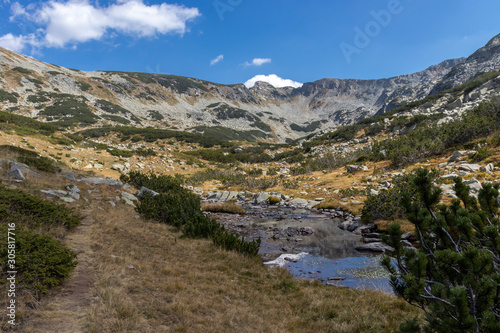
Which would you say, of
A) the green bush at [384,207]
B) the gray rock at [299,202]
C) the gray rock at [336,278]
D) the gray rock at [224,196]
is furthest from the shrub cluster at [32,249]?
the gray rock at [224,196]

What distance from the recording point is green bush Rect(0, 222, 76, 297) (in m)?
4.20

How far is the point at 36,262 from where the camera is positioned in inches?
183

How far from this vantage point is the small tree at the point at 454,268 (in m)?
2.08

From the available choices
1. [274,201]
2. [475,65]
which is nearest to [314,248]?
[274,201]

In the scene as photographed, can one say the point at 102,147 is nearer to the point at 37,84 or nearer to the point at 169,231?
the point at 169,231

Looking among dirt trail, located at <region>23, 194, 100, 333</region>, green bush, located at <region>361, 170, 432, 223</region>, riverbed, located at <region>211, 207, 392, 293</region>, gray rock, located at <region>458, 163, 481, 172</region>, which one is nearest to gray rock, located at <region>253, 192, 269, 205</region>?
riverbed, located at <region>211, 207, 392, 293</region>

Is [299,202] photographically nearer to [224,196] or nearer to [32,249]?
[224,196]

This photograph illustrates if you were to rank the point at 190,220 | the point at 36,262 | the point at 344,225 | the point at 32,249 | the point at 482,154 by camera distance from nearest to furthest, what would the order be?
the point at 36,262 < the point at 32,249 < the point at 190,220 < the point at 344,225 < the point at 482,154

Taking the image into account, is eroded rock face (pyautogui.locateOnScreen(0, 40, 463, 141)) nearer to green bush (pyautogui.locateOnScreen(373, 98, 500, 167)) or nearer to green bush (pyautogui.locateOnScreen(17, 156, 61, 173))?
green bush (pyautogui.locateOnScreen(17, 156, 61, 173))

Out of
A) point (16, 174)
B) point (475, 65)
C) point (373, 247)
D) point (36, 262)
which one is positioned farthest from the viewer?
point (475, 65)

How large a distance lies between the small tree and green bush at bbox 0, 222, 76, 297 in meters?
5.69

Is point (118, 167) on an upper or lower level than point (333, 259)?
upper

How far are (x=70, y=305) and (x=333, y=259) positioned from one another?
27.8ft

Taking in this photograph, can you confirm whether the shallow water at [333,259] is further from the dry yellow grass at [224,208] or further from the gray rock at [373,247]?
the dry yellow grass at [224,208]
